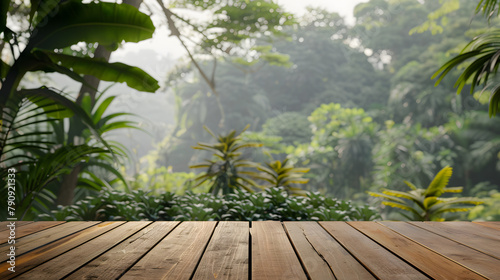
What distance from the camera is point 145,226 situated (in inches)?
81.1

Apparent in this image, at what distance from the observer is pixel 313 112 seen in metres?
16.6

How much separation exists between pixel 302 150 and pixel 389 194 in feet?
40.5

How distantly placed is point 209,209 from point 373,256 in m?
1.69

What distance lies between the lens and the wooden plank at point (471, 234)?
5.38ft

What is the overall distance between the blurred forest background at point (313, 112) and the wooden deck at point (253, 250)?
2.40ft

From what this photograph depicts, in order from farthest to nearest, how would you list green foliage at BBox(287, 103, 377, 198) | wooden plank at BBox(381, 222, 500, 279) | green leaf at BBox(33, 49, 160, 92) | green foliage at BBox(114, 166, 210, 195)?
green foliage at BBox(287, 103, 377, 198)
green foliage at BBox(114, 166, 210, 195)
green leaf at BBox(33, 49, 160, 92)
wooden plank at BBox(381, 222, 500, 279)

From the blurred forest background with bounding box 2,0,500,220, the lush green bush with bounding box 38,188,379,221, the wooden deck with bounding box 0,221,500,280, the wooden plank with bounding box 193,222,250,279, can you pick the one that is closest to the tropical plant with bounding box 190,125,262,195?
the blurred forest background with bounding box 2,0,500,220

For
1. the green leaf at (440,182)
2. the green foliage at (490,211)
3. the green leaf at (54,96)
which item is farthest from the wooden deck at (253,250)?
the green foliage at (490,211)

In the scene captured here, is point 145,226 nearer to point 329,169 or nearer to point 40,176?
point 40,176

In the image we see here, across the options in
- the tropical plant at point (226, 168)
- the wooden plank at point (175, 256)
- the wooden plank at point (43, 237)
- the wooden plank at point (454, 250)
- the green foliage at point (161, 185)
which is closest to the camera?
the wooden plank at point (175, 256)

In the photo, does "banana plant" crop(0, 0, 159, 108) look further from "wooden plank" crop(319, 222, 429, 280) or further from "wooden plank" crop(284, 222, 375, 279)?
"wooden plank" crop(319, 222, 429, 280)

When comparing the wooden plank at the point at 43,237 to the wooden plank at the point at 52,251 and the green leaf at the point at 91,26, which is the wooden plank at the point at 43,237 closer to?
the wooden plank at the point at 52,251

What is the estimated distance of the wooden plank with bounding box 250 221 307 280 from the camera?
1.24 m

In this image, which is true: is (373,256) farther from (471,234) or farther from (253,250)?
(471,234)
